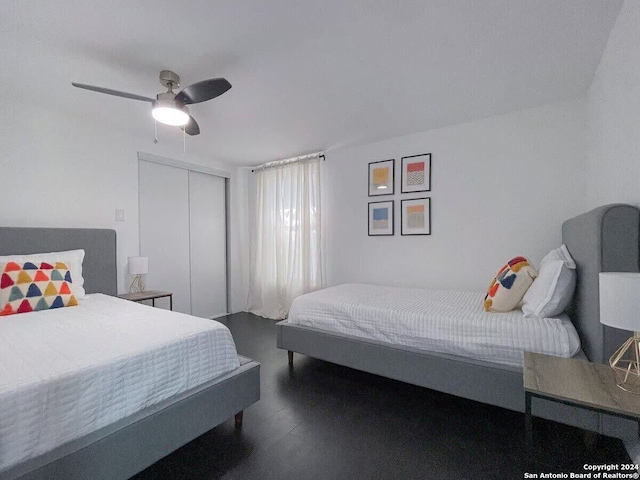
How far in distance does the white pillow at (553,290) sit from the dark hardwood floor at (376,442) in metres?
0.69

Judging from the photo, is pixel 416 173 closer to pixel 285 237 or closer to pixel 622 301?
pixel 285 237

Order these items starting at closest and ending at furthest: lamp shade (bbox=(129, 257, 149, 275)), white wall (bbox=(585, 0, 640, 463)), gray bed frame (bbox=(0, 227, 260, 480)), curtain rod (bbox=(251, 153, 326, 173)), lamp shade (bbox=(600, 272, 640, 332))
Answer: lamp shade (bbox=(600, 272, 640, 332)), gray bed frame (bbox=(0, 227, 260, 480)), white wall (bbox=(585, 0, 640, 463)), lamp shade (bbox=(129, 257, 149, 275)), curtain rod (bbox=(251, 153, 326, 173))

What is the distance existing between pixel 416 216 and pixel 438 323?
1.59m

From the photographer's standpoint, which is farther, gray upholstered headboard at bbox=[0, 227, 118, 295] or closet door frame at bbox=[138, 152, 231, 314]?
closet door frame at bbox=[138, 152, 231, 314]

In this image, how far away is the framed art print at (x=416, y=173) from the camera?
3.27m

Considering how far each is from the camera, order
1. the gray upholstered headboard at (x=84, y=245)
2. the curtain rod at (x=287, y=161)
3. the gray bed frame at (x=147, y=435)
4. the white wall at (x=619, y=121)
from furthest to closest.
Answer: the curtain rod at (x=287, y=161) → the gray upholstered headboard at (x=84, y=245) → the white wall at (x=619, y=121) → the gray bed frame at (x=147, y=435)

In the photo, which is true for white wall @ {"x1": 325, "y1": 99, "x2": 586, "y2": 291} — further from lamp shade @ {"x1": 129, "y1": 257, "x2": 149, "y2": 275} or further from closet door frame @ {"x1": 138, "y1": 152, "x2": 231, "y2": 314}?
lamp shade @ {"x1": 129, "y1": 257, "x2": 149, "y2": 275}

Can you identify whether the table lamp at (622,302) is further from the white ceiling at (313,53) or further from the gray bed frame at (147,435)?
the gray bed frame at (147,435)

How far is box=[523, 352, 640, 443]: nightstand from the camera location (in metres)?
0.97

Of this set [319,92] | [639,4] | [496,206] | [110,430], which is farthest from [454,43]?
[110,430]

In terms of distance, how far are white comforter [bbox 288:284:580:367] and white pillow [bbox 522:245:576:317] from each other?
6 cm

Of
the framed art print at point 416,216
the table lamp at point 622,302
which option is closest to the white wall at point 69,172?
the framed art print at point 416,216

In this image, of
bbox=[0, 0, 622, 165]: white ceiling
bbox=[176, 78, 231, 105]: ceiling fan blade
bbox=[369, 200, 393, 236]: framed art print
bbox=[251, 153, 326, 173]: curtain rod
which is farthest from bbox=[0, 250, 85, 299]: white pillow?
bbox=[369, 200, 393, 236]: framed art print

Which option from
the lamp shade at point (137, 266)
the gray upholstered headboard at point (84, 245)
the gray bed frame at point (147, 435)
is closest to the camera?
the gray bed frame at point (147, 435)
